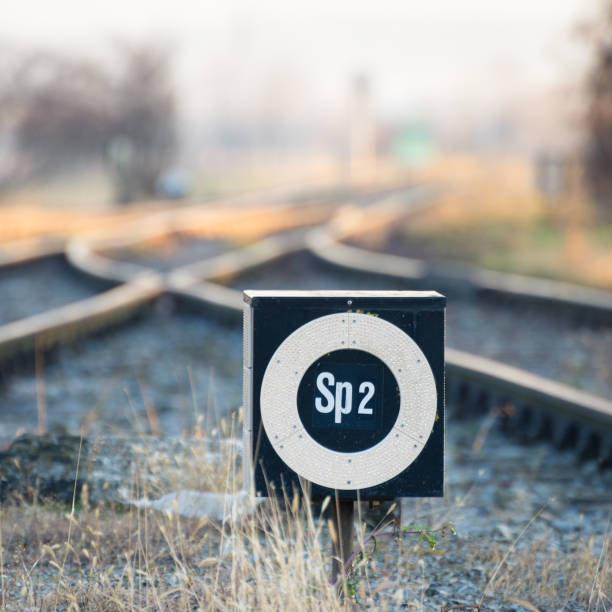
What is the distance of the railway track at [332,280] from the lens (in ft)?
20.1

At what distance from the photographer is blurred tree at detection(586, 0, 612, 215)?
59.8ft

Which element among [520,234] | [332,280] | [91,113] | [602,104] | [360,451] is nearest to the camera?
[360,451]

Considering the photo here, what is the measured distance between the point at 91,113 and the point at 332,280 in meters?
20.3

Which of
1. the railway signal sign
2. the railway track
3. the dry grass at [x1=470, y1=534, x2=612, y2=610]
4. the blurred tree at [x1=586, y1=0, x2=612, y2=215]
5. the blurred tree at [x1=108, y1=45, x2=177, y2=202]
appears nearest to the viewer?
the railway signal sign

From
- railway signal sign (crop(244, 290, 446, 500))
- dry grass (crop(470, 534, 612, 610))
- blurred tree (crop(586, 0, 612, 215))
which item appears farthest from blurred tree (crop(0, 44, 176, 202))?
railway signal sign (crop(244, 290, 446, 500))

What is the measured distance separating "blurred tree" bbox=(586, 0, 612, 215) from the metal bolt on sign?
16356 millimetres

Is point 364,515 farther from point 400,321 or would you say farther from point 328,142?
point 328,142

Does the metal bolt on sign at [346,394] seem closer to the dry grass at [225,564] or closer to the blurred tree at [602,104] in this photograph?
the dry grass at [225,564]

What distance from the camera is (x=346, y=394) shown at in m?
3.17

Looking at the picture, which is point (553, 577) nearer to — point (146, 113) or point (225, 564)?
point (225, 564)

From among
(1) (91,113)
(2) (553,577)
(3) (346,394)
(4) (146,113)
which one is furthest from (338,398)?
(1) (91,113)

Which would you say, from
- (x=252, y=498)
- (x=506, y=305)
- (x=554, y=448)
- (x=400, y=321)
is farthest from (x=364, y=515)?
(x=506, y=305)

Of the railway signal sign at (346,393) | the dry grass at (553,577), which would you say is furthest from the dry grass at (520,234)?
the railway signal sign at (346,393)

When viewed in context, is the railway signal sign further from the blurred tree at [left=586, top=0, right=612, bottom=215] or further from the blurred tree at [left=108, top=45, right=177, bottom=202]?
the blurred tree at [left=108, top=45, right=177, bottom=202]
